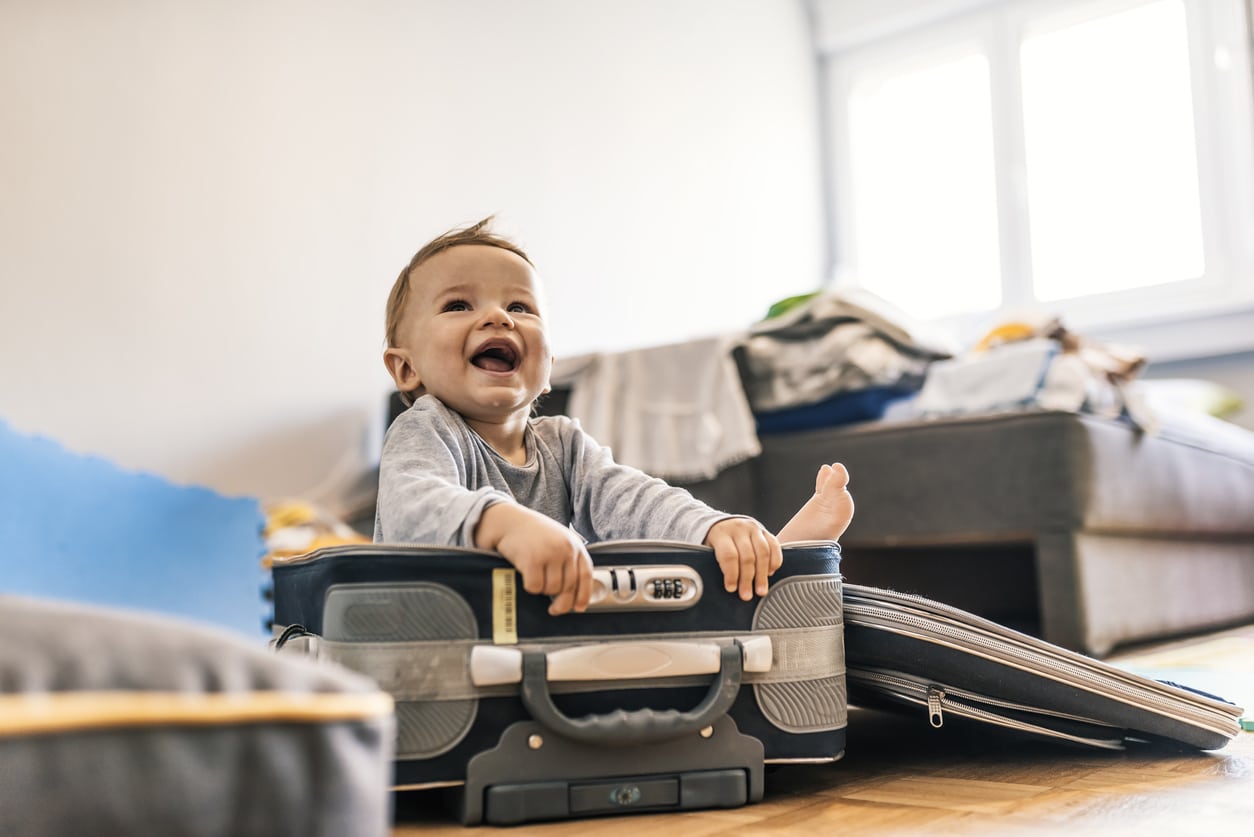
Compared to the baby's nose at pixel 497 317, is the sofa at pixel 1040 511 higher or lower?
lower

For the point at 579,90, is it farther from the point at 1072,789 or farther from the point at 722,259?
the point at 1072,789

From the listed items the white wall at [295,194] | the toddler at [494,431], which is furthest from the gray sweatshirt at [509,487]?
the white wall at [295,194]

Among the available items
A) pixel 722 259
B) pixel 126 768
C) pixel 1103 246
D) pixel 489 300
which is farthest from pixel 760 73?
pixel 126 768

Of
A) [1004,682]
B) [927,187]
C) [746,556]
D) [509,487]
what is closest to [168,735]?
[746,556]

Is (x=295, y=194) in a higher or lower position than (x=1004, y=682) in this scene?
higher

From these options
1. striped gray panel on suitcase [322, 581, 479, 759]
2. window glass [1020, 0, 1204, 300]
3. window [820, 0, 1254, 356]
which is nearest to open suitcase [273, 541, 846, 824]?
striped gray panel on suitcase [322, 581, 479, 759]

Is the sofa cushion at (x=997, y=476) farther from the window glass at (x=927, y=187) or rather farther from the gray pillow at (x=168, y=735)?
the window glass at (x=927, y=187)

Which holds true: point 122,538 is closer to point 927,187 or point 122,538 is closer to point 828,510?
point 828,510

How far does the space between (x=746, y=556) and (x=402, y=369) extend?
406 mm

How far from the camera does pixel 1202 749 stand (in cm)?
92

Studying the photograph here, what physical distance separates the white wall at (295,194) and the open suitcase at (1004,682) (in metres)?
1.47

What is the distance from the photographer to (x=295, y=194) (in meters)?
2.23

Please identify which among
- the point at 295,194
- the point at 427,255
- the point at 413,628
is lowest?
the point at 413,628

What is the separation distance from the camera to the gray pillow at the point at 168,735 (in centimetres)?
41
